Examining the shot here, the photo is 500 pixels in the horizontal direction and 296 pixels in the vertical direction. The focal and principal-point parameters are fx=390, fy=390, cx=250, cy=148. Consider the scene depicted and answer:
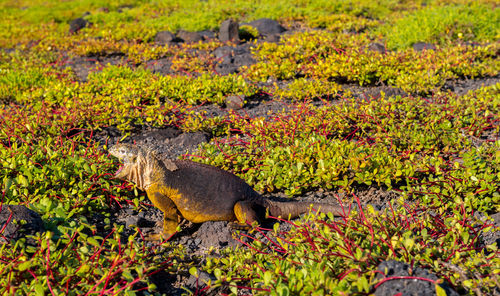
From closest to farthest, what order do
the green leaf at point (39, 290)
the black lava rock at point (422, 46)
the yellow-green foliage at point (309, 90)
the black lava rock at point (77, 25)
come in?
the green leaf at point (39, 290)
the yellow-green foliage at point (309, 90)
the black lava rock at point (422, 46)
the black lava rock at point (77, 25)

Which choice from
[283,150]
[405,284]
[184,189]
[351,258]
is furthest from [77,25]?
[405,284]

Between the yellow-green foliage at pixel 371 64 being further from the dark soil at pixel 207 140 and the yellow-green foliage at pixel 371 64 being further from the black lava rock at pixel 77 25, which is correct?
the black lava rock at pixel 77 25

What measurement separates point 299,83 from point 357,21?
5.84 m

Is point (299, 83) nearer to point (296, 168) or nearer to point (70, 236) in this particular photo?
point (296, 168)

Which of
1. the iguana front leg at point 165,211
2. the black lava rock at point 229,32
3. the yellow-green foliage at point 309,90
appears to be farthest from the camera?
the black lava rock at point 229,32

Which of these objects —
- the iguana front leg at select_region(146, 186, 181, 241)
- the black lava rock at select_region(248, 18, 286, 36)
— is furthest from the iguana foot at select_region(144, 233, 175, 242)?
the black lava rock at select_region(248, 18, 286, 36)

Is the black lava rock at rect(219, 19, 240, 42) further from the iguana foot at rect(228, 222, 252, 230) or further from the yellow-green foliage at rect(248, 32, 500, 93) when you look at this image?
the iguana foot at rect(228, 222, 252, 230)

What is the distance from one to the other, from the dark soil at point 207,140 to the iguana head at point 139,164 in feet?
1.69

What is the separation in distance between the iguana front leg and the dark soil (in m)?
0.13

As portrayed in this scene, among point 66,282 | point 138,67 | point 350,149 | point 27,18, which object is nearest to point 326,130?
point 350,149

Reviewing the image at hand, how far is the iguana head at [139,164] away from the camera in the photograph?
3.74 m

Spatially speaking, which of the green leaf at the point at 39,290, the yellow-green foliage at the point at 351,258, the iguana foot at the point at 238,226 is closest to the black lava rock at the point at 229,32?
the iguana foot at the point at 238,226

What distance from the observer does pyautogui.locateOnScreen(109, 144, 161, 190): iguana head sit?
147 inches

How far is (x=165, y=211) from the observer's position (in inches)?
148
